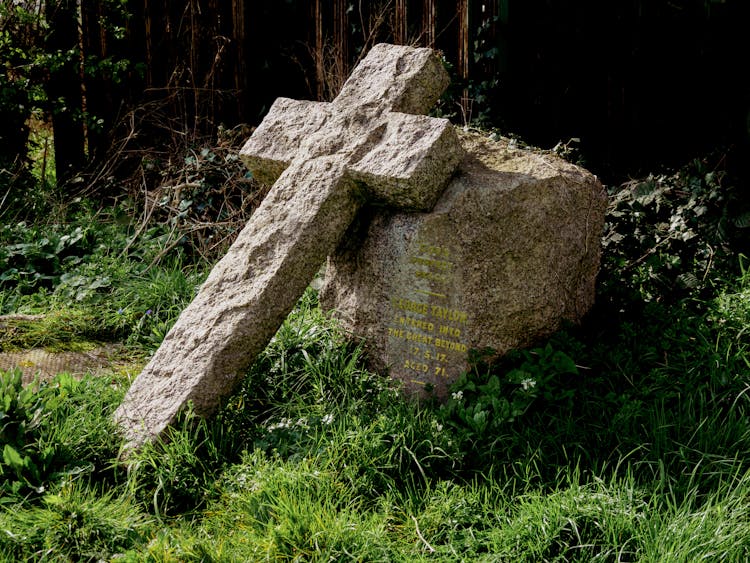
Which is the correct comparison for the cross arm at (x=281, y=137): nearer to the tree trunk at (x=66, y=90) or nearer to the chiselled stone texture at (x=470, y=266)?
the chiselled stone texture at (x=470, y=266)

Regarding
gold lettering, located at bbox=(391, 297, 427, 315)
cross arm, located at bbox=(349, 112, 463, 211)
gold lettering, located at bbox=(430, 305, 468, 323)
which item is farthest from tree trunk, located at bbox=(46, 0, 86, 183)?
gold lettering, located at bbox=(430, 305, 468, 323)

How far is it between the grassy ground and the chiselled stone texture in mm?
150

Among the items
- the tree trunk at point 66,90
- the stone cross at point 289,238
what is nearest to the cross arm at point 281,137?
the stone cross at point 289,238

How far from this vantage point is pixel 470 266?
3.63m

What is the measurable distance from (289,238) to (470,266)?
786 mm

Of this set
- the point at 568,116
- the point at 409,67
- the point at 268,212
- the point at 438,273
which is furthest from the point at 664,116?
the point at 268,212

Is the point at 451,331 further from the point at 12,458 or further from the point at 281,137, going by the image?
the point at 12,458

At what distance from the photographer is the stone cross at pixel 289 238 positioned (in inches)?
137

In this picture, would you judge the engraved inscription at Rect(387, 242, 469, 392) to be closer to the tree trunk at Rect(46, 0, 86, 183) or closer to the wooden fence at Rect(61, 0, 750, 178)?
the wooden fence at Rect(61, 0, 750, 178)

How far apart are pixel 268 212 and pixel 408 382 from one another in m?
0.98

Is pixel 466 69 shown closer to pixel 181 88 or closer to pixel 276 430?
pixel 181 88

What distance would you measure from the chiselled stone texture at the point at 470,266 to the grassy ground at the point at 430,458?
0.49 feet

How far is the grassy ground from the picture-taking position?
2.85m

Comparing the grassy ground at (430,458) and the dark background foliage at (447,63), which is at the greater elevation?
the dark background foliage at (447,63)
